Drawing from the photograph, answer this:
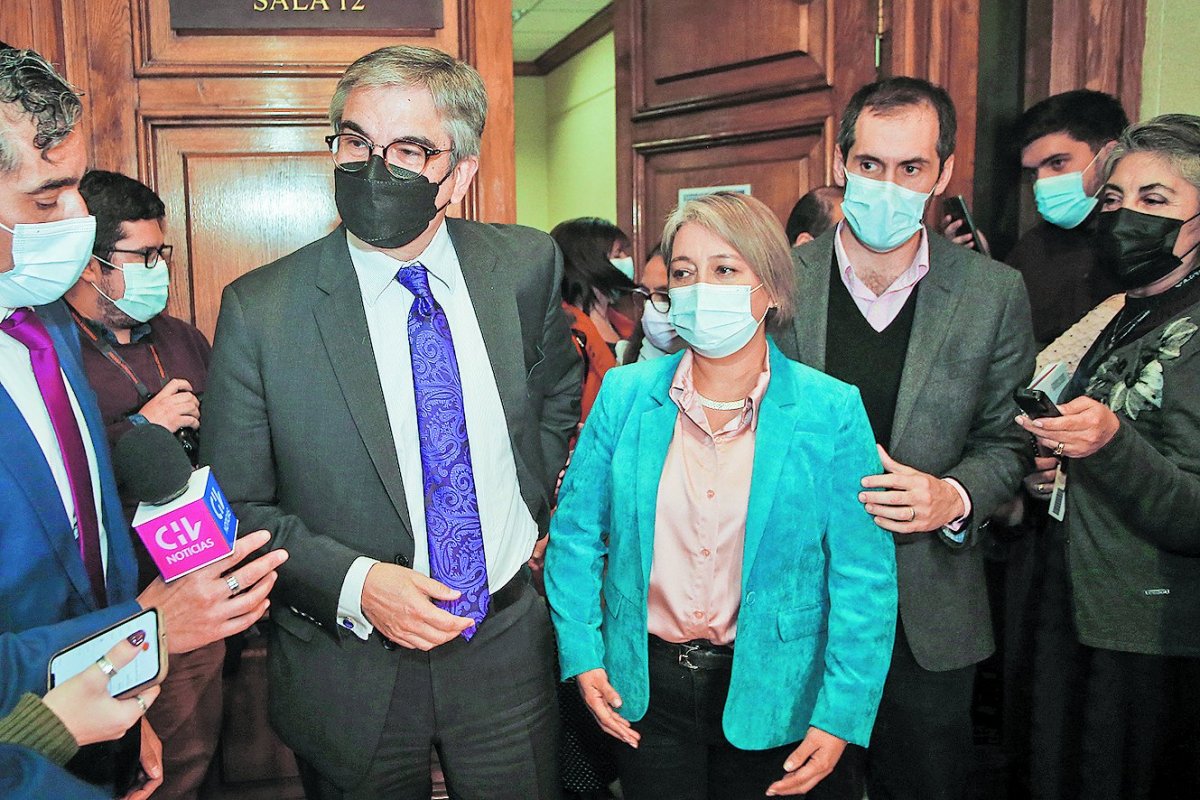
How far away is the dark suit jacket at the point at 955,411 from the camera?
76.4 inches

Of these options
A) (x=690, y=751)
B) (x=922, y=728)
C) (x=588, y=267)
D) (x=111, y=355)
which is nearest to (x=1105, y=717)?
(x=922, y=728)

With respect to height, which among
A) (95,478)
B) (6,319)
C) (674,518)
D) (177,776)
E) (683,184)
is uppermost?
(683,184)

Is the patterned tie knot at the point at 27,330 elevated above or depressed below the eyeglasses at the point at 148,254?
below

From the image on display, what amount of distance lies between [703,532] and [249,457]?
790 millimetres

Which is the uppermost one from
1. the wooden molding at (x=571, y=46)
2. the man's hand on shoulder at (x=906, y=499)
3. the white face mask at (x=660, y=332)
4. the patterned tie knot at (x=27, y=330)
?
the wooden molding at (x=571, y=46)

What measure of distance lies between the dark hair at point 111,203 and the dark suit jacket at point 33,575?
3.58 feet

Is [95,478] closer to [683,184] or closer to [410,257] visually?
[410,257]

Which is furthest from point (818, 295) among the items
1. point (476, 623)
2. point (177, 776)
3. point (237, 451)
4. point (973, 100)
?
point (177, 776)

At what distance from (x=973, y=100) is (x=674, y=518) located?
1.97 meters

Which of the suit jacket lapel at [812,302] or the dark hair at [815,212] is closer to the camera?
the suit jacket lapel at [812,302]

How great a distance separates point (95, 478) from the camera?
1.56 m

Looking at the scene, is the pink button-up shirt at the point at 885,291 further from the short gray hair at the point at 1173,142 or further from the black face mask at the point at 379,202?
the black face mask at the point at 379,202

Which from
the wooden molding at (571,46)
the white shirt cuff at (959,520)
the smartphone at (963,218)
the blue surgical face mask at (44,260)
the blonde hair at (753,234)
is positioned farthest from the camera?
the wooden molding at (571,46)

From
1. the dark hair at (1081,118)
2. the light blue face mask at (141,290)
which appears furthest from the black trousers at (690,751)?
the dark hair at (1081,118)
